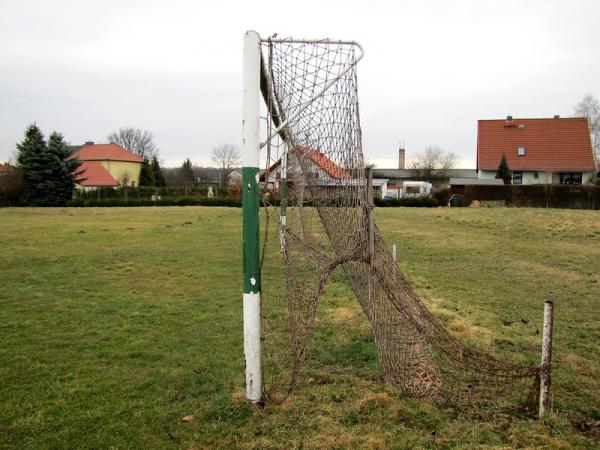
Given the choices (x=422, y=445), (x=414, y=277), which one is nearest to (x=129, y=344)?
(x=422, y=445)

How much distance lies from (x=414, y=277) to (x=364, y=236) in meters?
5.27

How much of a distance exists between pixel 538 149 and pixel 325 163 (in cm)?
3937

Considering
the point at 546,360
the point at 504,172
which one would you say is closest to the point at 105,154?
the point at 504,172

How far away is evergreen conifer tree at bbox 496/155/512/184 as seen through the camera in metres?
35.5

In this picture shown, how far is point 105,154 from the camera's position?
182 ft

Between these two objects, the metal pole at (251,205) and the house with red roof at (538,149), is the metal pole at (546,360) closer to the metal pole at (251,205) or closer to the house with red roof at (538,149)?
the metal pole at (251,205)

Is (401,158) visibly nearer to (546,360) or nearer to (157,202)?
(157,202)

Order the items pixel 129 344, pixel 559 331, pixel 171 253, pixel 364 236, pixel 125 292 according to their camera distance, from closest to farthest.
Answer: pixel 364 236, pixel 129 344, pixel 559 331, pixel 125 292, pixel 171 253

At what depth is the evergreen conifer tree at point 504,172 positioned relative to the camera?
116 feet

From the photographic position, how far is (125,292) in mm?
7145

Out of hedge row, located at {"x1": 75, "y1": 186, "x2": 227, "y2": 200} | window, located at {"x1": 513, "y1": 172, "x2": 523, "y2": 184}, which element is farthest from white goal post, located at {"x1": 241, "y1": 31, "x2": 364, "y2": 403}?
window, located at {"x1": 513, "y1": 172, "x2": 523, "y2": 184}

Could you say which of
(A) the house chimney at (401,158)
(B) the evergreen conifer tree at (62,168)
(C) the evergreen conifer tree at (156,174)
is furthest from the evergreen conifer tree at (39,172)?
(A) the house chimney at (401,158)

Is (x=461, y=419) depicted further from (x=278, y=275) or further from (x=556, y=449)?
Result: (x=278, y=275)

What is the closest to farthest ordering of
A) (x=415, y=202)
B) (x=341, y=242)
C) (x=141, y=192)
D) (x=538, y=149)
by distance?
(x=341, y=242) < (x=415, y=202) < (x=141, y=192) < (x=538, y=149)
